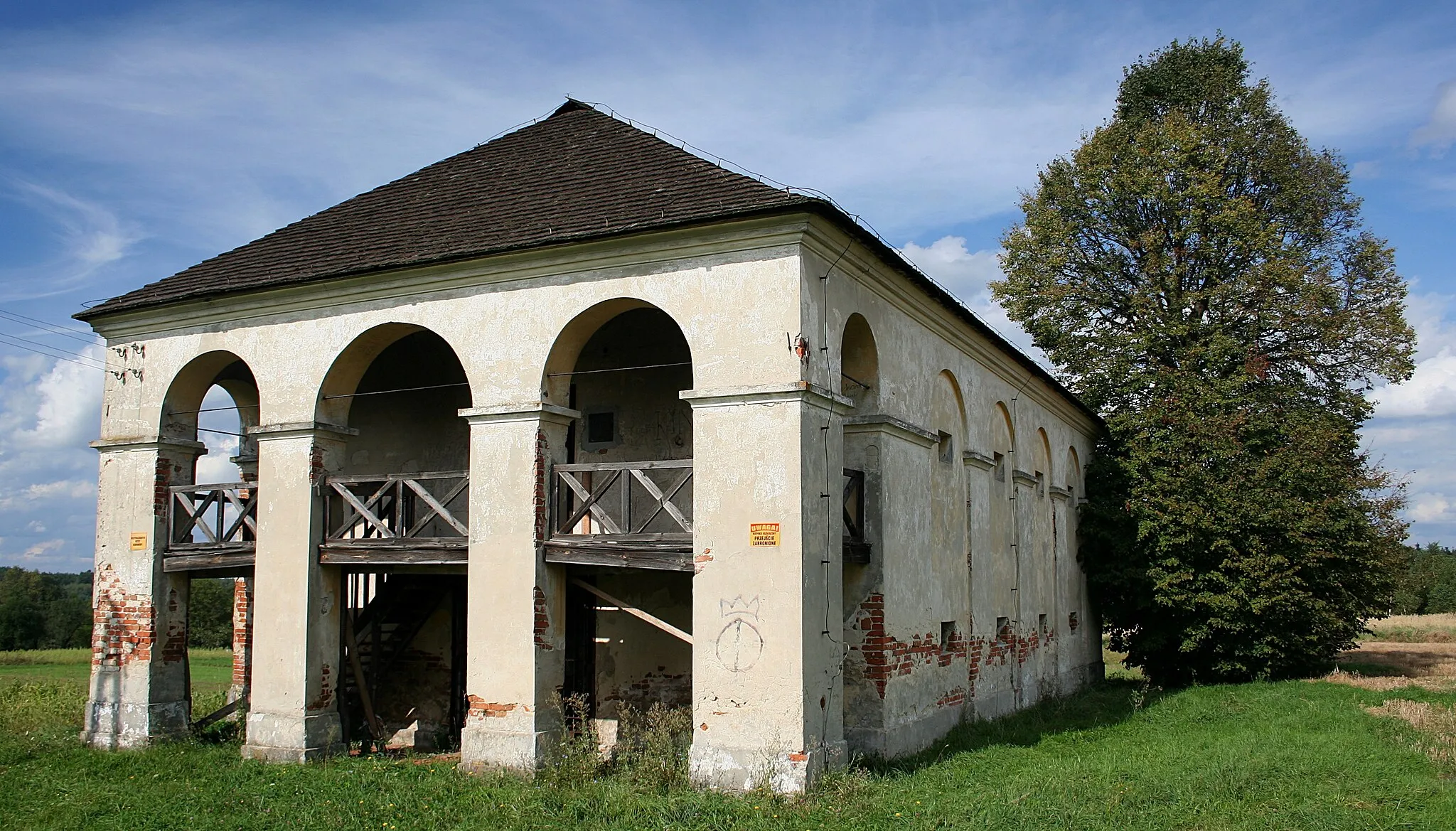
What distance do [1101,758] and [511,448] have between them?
7479 mm

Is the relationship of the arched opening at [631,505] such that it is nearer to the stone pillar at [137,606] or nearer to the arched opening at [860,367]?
the arched opening at [860,367]

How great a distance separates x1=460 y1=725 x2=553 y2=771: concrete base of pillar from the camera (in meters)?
11.4

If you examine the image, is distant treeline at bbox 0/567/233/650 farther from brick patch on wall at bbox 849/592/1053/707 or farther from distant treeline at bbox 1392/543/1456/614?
distant treeline at bbox 1392/543/1456/614

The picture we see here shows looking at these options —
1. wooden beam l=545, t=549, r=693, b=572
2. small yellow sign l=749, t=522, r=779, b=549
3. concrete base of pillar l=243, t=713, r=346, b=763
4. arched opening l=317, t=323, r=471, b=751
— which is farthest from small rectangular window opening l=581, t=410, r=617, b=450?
concrete base of pillar l=243, t=713, r=346, b=763

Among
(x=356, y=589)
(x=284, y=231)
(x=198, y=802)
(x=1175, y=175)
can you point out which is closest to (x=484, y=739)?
(x=198, y=802)

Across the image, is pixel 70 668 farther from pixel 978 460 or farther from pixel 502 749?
pixel 978 460

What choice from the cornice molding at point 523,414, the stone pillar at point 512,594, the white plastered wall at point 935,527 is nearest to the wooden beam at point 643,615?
the stone pillar at point 512,594

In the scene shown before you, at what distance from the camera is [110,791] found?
11219 millimetres

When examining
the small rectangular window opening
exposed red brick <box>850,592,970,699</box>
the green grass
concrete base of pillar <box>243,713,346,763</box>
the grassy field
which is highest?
the small rectangular window opening

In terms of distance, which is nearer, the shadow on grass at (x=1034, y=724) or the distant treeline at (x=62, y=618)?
the shadow on grass at (x=1034, y=724)

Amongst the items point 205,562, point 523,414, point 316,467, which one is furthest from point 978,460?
point 205,562

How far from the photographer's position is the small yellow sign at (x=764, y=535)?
A: 34.7 feet

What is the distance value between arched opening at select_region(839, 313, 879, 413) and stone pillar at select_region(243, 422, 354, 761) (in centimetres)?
629

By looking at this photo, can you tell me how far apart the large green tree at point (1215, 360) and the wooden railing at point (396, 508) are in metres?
14.9
